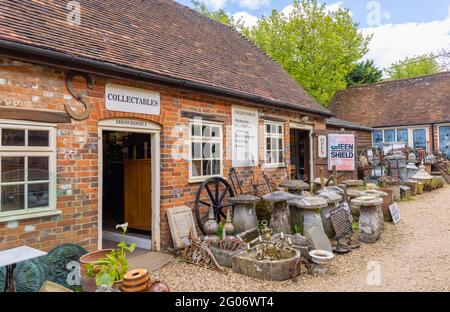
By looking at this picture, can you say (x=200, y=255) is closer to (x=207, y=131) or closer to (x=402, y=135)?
(x=207, y=131)

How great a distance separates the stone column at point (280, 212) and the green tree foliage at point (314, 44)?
50.9 feet

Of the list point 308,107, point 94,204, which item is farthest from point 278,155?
point 94,204

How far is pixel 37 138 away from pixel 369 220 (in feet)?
20.1

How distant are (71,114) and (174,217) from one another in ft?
8.42

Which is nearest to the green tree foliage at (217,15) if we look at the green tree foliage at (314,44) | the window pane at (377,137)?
the green tree foliage at (314,44)

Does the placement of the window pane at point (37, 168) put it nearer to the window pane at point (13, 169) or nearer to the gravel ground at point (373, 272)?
the window pane at point (13, 169)

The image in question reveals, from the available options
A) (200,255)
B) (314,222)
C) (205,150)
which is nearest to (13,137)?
(200,255)

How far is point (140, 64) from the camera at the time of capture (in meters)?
5.91

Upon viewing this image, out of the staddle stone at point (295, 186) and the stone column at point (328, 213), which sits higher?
the staddle stone at point (295, 186)

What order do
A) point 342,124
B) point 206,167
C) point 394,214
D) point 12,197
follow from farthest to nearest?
point 342,124 → point 394,214 → point 206,167 → point 12,197

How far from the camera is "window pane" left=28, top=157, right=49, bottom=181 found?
450 cm

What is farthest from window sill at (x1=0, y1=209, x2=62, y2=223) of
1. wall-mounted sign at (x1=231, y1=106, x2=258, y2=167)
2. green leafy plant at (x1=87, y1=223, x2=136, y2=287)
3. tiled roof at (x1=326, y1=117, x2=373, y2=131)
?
tiled roof at (x1=326, y1=117, x2=373, y2=131)

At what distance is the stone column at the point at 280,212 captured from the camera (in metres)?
6.39

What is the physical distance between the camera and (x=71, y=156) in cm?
491
